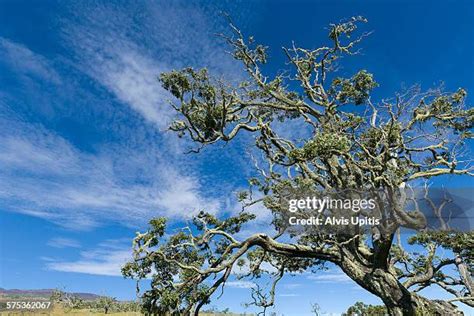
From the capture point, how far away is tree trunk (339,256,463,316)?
12.9 metres

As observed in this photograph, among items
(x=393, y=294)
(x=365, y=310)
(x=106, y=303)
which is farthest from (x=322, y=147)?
(x=106, y=303)

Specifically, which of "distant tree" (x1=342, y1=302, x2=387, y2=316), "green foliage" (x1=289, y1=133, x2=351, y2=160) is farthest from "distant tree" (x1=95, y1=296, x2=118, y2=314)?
"green foliage" (x1=289, y1=133, x2=351, y2=160)

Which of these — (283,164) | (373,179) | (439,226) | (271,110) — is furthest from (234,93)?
(439,226)

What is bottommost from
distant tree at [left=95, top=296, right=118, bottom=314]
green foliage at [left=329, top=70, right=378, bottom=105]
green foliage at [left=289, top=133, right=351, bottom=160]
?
distant tree at [left=95, top=296, right=118, bottom=314]

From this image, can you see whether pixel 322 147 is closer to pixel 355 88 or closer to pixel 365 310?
pixel 355 88

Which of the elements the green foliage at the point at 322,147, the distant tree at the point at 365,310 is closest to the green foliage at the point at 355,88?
the green foliage at the point at 322,147

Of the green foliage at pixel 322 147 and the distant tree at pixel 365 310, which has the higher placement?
the green foliage at pixel 322 147

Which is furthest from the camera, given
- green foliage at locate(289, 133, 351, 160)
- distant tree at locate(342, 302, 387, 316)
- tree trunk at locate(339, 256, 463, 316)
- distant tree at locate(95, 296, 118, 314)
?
distant tree at locate(95, 296, 118, 314)

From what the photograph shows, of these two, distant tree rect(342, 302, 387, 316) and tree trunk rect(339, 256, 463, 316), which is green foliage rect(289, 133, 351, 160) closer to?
tree trunk rect(339, 256, 463, 316)

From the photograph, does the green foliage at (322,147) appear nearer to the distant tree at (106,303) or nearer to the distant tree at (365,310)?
the distant tree at (365,310)

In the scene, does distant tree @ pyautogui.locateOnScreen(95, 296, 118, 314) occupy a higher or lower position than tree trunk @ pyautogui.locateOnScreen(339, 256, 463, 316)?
lower

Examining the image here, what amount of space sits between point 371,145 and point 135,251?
963cm

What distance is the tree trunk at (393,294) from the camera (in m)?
12.9

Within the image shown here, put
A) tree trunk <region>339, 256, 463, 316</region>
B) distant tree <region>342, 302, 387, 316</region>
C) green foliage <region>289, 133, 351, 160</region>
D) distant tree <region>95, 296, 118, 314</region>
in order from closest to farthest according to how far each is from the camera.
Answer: green foliage <region>289, 133, 351, 160</region>, tree trunk <region>339, 256, 463, 316</region>, distant tree <region>342, 302, 387, 316</region>, distant tree <region>95, 296, 118, 314</region>
